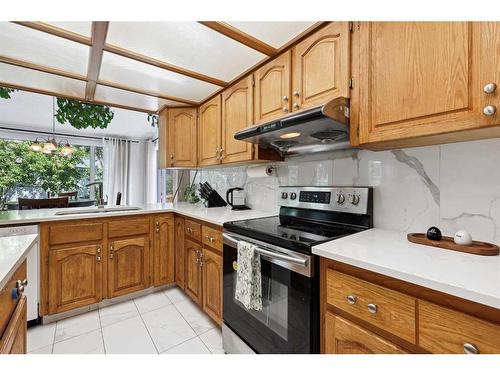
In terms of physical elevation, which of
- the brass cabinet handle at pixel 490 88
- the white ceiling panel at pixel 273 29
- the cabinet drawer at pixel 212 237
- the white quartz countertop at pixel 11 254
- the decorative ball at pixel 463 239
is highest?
the white ceiling panel at pixel 273 29

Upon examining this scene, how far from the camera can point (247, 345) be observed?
1.35m

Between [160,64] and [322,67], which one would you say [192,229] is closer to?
[160,64]

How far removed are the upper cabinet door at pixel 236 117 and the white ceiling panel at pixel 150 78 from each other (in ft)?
0.74

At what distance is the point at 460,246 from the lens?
93cm

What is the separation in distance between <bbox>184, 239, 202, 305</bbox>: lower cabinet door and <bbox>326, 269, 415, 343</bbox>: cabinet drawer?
1.23m

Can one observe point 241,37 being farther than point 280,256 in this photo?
Yes

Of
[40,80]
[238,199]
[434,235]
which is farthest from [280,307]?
[40,80]

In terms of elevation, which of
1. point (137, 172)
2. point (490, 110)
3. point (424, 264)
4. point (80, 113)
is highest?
point (80, 113)

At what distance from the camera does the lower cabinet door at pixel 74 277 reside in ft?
5.91

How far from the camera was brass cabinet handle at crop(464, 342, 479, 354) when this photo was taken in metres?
0.62

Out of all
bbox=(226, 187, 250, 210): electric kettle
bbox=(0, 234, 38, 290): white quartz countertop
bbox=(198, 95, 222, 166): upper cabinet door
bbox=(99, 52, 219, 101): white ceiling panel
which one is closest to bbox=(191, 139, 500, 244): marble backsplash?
bbox=(226, 187, 250, 210): electric kettle

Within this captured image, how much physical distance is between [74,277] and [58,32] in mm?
1729

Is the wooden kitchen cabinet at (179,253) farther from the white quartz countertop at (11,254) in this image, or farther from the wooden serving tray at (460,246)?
the wooden serving tray at (460,246)

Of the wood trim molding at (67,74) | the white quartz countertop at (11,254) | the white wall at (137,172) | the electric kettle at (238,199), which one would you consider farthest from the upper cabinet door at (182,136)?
the white wall at (137,172)
